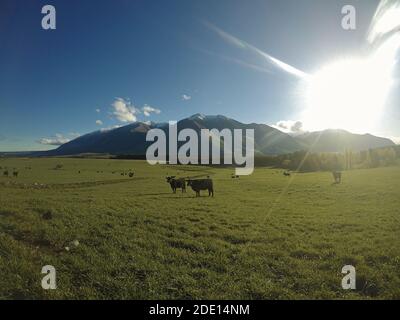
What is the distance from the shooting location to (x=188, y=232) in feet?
50.0

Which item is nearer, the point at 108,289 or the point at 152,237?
the point at 108,289

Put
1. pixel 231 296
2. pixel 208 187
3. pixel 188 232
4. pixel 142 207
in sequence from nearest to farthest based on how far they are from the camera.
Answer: pixel 231 296, pixel 188 232, pixel 142 207, pixel 208 187

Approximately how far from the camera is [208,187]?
108 feet

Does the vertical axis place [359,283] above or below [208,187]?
below

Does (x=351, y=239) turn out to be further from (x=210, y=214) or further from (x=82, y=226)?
(x=82, y=226)
